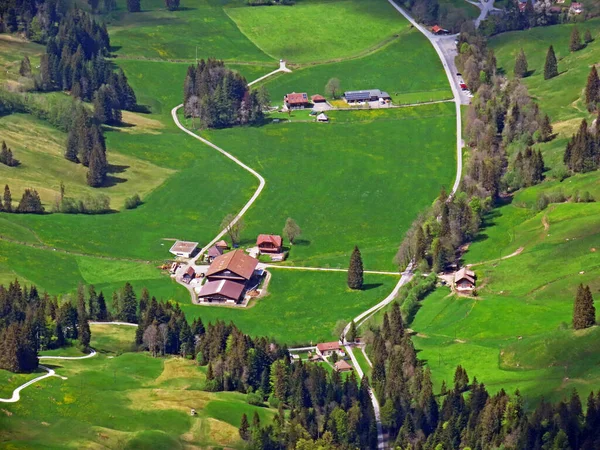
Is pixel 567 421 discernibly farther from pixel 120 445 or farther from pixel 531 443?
pixel 120 445

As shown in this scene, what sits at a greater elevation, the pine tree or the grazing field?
the grazing field

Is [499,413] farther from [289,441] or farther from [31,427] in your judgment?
[31,427]

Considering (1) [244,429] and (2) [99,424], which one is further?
(1) [244,429]

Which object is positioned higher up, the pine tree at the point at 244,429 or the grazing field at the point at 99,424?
the grazing field at the point at 99,424

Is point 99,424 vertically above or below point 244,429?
above

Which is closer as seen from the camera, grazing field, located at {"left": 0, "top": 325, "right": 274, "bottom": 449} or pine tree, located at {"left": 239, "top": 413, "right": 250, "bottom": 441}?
grazing field, located at {"left": 0, "top": 325, "right": 274, "bottom": 449}

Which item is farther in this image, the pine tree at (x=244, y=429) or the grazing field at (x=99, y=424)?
the pine tree at (x=244, y=429)

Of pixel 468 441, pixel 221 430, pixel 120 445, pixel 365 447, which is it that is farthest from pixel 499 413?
pixel 120 445

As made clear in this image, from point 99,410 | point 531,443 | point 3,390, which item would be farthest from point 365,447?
point 3,390

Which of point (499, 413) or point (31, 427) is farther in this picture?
point (499, 413)
